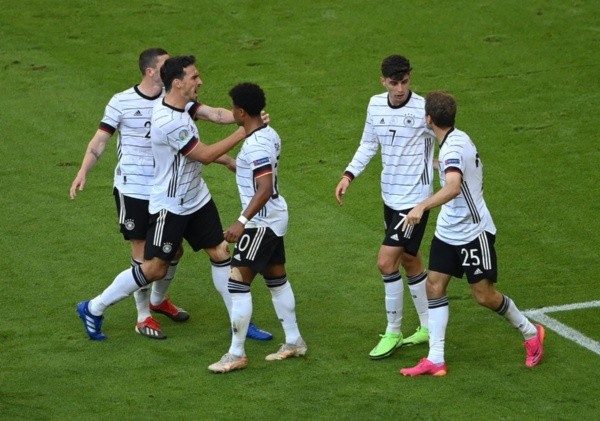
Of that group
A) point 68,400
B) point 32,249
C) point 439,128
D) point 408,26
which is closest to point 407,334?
point 439,128

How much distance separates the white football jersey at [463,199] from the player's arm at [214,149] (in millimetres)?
1513

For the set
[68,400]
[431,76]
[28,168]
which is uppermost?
[431,76]

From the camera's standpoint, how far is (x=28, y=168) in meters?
13.5

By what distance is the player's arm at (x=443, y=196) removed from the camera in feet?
27.4

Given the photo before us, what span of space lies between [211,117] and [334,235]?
2.60m

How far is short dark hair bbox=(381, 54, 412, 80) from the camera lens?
9.01 m

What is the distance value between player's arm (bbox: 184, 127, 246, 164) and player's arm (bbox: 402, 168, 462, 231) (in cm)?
143

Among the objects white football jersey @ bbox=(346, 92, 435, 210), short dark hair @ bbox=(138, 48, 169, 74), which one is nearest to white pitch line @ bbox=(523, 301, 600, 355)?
white football jersey @ bbox=(346, 92, 435, 210)

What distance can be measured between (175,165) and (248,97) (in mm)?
934

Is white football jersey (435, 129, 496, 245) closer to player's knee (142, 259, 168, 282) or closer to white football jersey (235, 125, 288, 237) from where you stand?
white football jersey (235, 125, 288, 237)

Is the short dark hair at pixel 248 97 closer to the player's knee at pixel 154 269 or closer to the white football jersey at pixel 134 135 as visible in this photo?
the white football jersey at pixel 134 135

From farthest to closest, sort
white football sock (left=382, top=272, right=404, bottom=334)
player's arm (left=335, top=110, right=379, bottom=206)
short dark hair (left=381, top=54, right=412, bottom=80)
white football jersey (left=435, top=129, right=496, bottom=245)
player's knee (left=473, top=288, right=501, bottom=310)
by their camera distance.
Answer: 1. player's arm (left=335, top=110, right=379, bottom=206)
2. white football sock (left=382, top=272, right=404, bottom=334)
3. short dark hair (left=381, top=54, right=412, bottom=80)
4. player's knee (left=473, top=288, right=501, bottom=310)
5. white football jersey (left=435, top=129, right=496, bottom=245)

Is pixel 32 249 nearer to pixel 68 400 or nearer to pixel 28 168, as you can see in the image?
pixel 28 168

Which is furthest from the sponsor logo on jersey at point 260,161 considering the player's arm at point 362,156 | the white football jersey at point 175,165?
the player's arm at point 362,156
